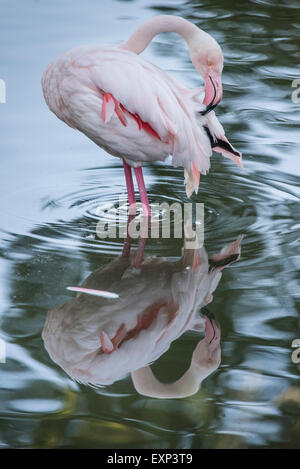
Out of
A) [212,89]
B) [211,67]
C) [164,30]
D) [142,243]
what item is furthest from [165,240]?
[164,30]

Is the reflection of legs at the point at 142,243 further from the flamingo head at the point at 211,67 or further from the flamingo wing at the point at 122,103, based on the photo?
the flamingo head at the point at 211,67

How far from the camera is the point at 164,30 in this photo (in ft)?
16.2

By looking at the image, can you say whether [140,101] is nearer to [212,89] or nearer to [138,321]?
[212,89]

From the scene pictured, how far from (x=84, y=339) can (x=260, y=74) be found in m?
4.27

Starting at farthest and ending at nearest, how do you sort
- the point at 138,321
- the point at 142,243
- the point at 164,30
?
the point at 164,30, the point at 142,243, the point at 138,321

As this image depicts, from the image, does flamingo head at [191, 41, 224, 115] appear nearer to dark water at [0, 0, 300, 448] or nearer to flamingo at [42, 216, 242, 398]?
dark water at [0, 0, 300, 448]

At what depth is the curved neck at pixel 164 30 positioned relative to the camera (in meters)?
4.79

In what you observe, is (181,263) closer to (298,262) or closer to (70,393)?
(298,262)

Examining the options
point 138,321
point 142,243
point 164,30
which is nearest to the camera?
point 138,321

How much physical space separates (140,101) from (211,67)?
0.52m

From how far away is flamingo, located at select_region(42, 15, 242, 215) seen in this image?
4.55 m

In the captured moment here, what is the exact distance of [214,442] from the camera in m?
3.05

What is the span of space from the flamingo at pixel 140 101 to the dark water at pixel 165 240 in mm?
481

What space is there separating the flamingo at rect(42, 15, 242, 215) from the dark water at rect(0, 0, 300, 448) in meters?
0.48
